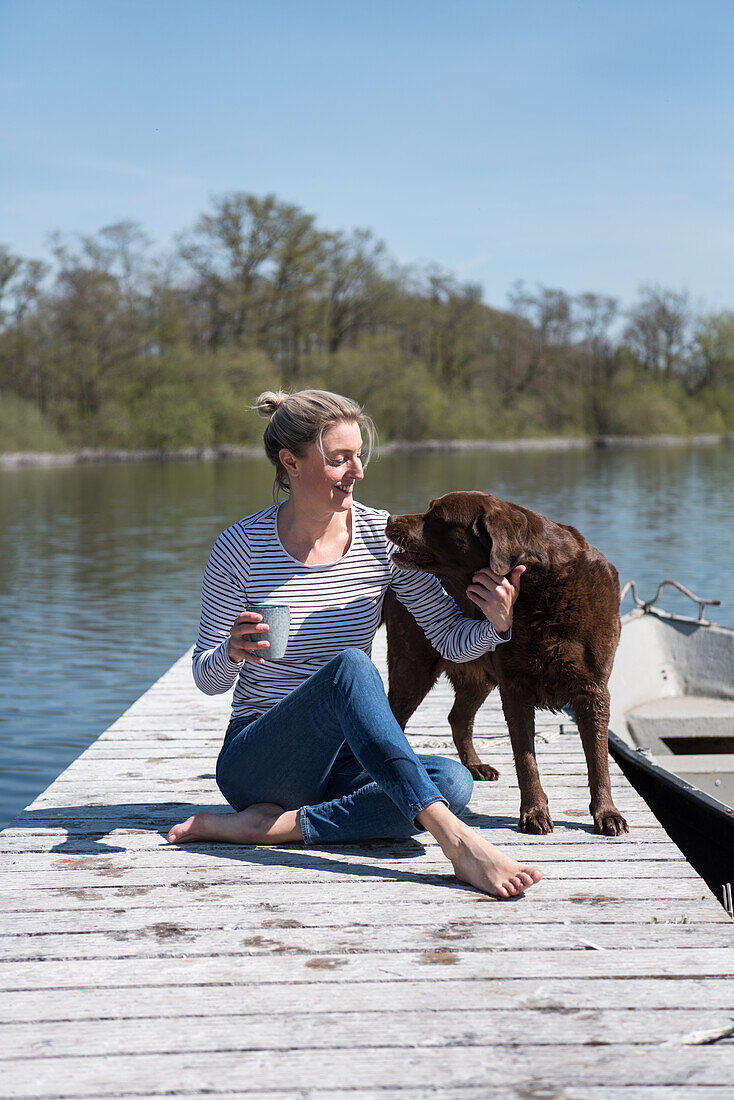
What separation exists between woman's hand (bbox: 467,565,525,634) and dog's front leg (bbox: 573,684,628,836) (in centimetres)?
39

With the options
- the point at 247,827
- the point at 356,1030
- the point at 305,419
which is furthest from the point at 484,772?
the point at 356,1030

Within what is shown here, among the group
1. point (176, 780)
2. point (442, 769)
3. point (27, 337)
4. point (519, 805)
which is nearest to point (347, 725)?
point (442, 769)

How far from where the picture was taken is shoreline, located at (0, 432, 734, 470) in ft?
163

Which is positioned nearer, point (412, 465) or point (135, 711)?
point (135, 711)

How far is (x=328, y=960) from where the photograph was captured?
2.39m

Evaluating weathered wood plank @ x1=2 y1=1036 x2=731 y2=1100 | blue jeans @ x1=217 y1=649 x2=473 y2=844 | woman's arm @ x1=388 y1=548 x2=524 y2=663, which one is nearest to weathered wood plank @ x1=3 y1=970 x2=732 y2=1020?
weathered wood plank @ x1=2 y1=1036 x2=731 y2=1100

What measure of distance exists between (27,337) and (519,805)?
4973 centimetres

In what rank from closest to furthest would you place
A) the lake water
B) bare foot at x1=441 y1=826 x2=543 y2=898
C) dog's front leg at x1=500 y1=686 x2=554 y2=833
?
bare foot at x1=441 y1=826 x2=543 y2=898 → dog's front leg at x1=500 y1=686 x2=554 y2=833 → the lake water

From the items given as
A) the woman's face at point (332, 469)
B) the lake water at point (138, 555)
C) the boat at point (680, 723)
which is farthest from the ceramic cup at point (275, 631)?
the lake water at point (138, 555)

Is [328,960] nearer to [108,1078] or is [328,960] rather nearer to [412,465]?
[108,1078]

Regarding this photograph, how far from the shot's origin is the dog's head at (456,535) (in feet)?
10.4

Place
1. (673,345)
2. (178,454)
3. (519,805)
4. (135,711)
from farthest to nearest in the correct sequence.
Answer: (673,345)
(178,454)
(135,711)
(519,805)

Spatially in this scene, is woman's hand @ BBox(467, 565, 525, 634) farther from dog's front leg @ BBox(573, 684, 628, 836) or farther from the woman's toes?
the woman's toes

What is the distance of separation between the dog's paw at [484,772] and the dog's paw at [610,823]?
73 centimetres
